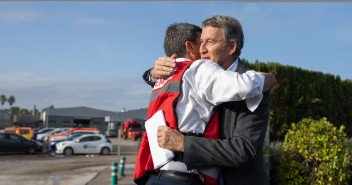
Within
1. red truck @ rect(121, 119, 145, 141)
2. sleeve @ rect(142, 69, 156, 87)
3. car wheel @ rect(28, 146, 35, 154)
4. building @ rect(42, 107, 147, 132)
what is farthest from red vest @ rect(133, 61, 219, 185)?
building @ rect(42, 107, 147, 132)

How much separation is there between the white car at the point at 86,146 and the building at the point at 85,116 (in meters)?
41.5

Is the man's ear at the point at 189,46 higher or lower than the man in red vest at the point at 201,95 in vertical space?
higher

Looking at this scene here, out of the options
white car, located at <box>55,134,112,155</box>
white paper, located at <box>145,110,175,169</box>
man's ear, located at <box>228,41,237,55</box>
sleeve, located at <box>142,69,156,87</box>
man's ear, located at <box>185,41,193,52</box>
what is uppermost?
man's ear, located at <box>185,41,193,52</box>

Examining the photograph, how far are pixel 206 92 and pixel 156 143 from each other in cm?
42

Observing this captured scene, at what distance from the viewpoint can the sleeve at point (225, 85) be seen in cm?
174

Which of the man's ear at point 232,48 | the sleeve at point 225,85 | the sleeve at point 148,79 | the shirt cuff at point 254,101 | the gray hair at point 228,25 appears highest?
Answer: the gray hair at point 228,25

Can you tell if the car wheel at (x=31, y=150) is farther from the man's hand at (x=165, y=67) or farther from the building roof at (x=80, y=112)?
the building roof at (x=80, y=112)

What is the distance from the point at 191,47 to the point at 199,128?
640mm

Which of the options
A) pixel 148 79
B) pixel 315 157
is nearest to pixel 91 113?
pixel 315 157

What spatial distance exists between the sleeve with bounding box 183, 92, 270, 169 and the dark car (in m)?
23.1

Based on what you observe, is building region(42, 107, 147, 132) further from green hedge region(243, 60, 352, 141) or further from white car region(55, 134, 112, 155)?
green hedge region(243, 60, 352, 141)

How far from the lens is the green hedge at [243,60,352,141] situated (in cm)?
1004

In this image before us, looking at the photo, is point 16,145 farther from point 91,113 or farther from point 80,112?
point 91,113

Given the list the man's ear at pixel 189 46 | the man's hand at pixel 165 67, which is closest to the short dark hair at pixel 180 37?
the man's ear at pixel 189 46
